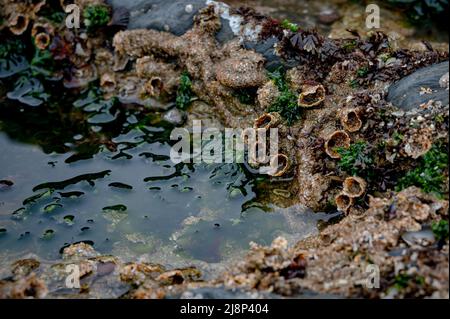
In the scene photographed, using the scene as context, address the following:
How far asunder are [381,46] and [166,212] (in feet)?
12.5

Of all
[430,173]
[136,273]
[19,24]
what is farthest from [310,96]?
[19,24]

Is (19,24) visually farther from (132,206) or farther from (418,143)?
(418,143)

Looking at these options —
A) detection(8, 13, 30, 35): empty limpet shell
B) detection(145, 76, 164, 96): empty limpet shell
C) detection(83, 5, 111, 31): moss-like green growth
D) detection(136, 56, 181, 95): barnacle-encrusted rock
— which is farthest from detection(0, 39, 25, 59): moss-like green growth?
detection(145, 76, 164, 96): empty limpet shell

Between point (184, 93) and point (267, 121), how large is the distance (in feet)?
5.88

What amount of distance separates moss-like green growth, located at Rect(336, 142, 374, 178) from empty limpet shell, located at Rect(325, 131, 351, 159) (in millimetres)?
72

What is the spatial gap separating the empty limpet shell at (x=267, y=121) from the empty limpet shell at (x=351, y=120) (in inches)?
37.7

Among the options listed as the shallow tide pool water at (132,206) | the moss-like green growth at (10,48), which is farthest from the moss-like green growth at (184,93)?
the moss-like green growth at (10,48)

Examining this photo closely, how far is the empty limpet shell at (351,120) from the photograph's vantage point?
6.56 meters

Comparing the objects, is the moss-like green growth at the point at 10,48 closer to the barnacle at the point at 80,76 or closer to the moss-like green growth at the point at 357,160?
the barnacle at the point at 80,76

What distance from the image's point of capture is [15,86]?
912 centimetres

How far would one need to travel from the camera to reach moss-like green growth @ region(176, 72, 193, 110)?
828 cm
